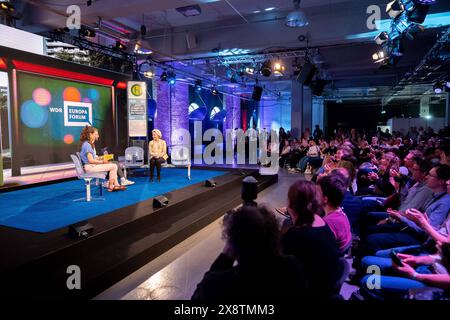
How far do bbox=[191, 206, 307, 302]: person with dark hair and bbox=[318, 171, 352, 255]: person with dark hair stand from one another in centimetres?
100

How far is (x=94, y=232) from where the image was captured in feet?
10.6

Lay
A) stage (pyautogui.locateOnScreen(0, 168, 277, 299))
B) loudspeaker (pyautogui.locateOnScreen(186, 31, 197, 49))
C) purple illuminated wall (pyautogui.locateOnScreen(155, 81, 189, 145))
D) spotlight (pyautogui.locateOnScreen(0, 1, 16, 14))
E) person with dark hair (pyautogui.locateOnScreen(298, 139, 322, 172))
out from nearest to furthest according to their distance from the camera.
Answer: stage (pyautogui.locateOnScreen(0, 168, 277, 299)) → spotlight (pyautogui.locateOnScreen(0, 1, 16, 14)) → loudspeaker (pyautogui.locateOnScreen(186, 31, 197, 49)) → person with dark hair (pyautogui.locateOnScreen(298, 139, 322, 172)) → purple illuminated wall (pyautogui.locateOnScreen(155, 81, 189, 145))

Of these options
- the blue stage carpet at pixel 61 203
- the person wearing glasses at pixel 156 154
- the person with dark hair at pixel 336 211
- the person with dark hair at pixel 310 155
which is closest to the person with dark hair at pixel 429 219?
the person with dark hair at pixel 336 211

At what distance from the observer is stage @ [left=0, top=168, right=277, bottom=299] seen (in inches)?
100

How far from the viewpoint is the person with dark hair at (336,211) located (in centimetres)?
222

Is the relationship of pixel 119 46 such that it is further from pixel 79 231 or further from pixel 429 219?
pixel 429 219

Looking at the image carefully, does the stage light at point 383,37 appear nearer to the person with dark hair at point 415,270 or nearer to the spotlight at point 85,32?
the person with dark hair at point 415,270

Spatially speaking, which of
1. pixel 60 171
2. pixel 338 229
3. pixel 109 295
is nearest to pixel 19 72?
pixel 60 171

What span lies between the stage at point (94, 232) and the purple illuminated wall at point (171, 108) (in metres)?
5.95

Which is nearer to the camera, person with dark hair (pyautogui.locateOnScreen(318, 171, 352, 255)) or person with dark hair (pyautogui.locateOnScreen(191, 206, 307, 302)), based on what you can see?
person with dark hair (pyautogui.locateOnScreen(191, 206, 307, 302))

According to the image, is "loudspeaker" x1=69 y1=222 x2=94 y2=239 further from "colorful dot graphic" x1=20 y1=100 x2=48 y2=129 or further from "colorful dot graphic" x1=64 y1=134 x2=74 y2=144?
"colorful dot graphic" x1=64 y1=134 x2=74 y2=144

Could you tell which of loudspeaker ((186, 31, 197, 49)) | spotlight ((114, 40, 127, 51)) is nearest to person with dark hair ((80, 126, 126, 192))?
spotlight ((114, 40, 127, 51))

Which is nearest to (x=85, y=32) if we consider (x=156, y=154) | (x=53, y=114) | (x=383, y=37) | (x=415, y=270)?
(x=53, y=114)

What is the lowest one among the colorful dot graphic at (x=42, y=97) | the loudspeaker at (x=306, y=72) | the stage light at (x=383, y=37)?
the colorful dot graphic at (x=42, y=97)
